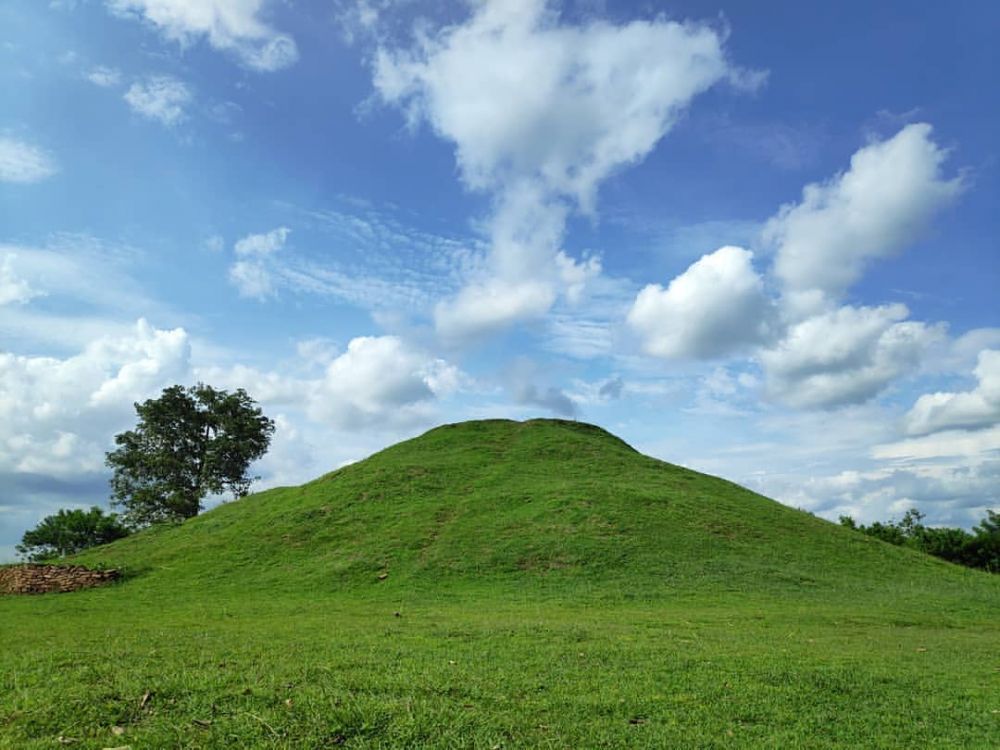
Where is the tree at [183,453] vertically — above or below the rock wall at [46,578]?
above

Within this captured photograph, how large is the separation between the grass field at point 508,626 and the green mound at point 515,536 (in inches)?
6.7

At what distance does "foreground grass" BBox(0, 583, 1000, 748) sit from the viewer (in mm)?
7172

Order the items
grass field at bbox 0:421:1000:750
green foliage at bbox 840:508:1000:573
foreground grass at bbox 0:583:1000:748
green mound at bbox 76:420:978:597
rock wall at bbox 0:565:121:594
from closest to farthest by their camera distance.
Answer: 1. foreground grass at bbox 0:583:1000:748
2. grass field at bbox 0:421:1000:750
3. rock wall at bbox 0:565:121:594
4. green mound at bbox 76:420:978:597
5. green foliage at bbox 840:508:1000:573

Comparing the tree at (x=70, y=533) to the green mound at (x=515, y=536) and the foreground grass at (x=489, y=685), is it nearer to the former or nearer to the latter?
the green mound at (x=515, y=536)

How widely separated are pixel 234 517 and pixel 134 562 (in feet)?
23.9

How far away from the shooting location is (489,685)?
9.12 m

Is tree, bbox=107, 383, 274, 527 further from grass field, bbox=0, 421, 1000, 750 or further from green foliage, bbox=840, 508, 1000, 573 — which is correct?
green foliage, bbox=840, 508, 1000, 573

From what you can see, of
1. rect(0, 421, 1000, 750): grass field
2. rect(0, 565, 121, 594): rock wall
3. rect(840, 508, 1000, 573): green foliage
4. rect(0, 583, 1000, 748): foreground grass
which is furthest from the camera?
rect(840, 508, 1000, 573): green foliage

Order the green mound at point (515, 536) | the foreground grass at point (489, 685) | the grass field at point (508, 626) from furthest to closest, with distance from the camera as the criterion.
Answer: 1. the green mound at point (515, 536)
2. the grass field at point (508, 626)
3. the foreground grass at point (489, 685)

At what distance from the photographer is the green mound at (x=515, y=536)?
88.2ft

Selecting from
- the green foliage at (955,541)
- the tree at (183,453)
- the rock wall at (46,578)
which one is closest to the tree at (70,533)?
the tree at (183,453)

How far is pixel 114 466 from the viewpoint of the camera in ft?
183

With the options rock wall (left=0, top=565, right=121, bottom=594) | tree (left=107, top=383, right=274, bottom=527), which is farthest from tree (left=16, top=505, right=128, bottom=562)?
rock wall (left=0, top=565, right=121, bottom=594)

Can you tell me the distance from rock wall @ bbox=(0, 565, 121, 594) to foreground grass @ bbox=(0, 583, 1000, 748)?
1094 cm
